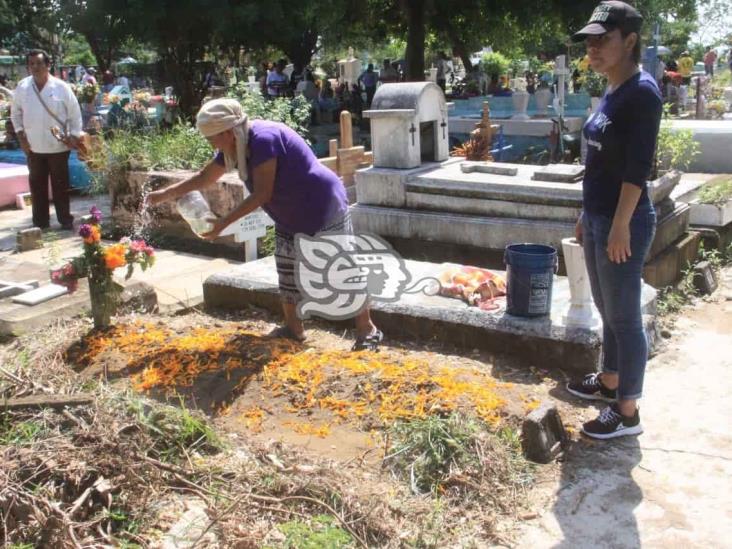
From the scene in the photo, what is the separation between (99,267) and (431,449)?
2539 mm

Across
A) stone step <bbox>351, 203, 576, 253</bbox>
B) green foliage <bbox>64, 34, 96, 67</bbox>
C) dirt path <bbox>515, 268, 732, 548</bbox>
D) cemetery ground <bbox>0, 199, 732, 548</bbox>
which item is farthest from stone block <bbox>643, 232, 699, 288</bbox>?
green foliage <bbox>64, 34, 96, 67</bbox>

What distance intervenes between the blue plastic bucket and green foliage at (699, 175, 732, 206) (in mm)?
3307

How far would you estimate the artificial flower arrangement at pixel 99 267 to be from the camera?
4.72m

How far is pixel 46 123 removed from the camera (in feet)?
26.2

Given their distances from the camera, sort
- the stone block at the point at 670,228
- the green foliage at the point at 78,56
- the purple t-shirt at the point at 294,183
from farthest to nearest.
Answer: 1. the green foliage at the point at 78,56
2. the stone block at the point at 670,228
3. the purple t-shirt at the point at 294,183

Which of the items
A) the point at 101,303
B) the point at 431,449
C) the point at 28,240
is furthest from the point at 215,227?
the point at 28,240

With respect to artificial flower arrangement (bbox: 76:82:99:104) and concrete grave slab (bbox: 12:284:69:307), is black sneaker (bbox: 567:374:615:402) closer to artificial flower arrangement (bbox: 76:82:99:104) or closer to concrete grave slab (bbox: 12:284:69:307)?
concrete grave slab (bbox: 12:284:69:307)

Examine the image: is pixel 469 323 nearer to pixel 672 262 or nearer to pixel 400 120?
pixel 672 262

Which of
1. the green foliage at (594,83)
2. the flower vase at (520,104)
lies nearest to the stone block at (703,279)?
the green foliage at (594,83)

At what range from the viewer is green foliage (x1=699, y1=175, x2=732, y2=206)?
702 cm

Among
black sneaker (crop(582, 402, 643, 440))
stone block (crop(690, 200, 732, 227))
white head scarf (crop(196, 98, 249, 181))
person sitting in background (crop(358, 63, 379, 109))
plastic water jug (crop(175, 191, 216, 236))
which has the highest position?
person sitting in background (crop(358, 63, 379, 109))

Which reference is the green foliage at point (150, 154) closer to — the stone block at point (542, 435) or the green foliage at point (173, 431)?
the green foliage at point (173, 431)

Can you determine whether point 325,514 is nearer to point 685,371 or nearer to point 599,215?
point 599,215

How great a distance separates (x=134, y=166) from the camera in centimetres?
809
